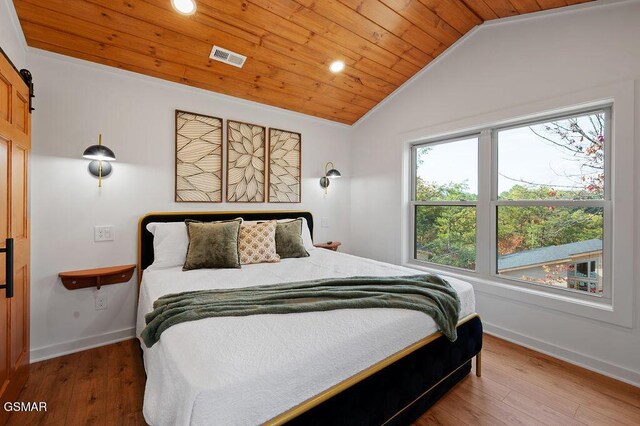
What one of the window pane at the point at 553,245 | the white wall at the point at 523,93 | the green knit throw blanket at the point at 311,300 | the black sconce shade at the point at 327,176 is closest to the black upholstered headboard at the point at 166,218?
the black sconce shade at the point at 327,176

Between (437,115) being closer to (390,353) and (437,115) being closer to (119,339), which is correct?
(390,353)

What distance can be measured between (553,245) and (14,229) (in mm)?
3943

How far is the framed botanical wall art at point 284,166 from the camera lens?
3.47 metres

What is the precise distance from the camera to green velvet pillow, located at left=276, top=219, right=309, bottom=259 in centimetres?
289

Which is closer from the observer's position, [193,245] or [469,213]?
[193,245]

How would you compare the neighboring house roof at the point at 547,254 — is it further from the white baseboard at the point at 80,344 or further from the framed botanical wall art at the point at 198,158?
the white baseboard at the point at 80,344

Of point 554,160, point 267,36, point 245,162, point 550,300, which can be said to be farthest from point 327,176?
point 550,300

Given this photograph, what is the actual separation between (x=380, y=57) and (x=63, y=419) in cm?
373

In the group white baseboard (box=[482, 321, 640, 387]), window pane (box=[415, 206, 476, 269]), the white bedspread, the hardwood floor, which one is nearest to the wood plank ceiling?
window pane (box=[415, 206, 476, 269])

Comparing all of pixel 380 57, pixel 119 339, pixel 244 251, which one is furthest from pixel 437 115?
pixel 119 339

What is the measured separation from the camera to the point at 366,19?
247 cm

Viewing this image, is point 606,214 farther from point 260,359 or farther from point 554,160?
point 260,359

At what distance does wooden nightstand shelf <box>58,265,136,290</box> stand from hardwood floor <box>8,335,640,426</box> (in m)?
0.57

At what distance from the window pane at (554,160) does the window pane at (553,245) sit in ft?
0.51
